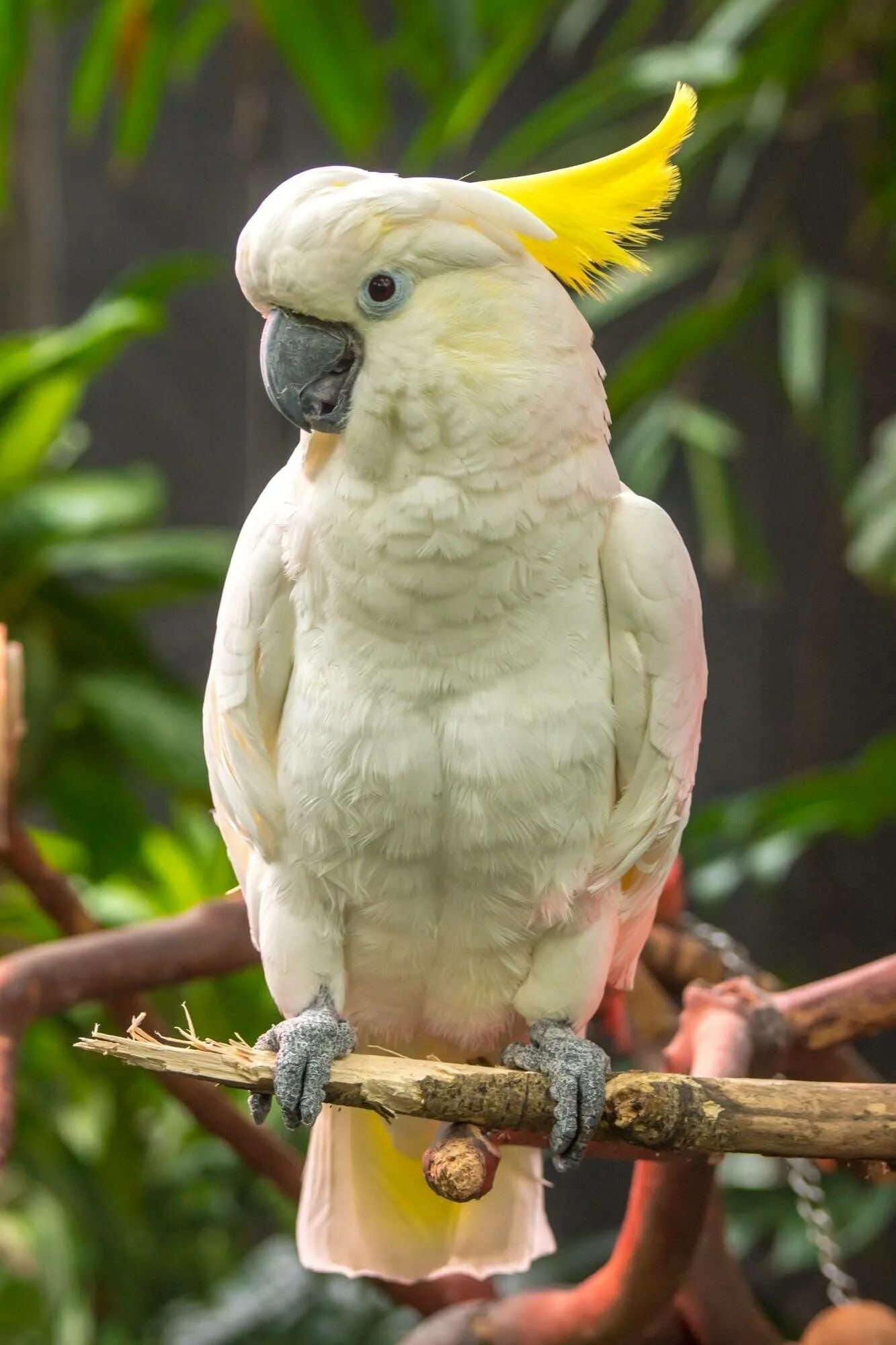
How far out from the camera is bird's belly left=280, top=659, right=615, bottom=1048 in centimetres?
99

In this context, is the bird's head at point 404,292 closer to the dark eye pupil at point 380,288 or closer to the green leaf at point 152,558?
the dark eye pupil at point 380,288

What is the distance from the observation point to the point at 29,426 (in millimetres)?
2260

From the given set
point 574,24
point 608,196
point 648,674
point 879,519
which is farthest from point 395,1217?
point 574,24

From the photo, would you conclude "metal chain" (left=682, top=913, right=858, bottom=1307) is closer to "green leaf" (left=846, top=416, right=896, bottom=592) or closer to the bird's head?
"green leaf" (left=846, top=416, right=896, bottom=592)

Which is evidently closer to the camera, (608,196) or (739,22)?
(608,196)

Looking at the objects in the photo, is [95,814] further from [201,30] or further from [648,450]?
[201,30]

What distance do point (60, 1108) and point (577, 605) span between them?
1.83 m

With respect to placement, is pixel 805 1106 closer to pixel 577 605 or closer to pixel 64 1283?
pixel 577 605

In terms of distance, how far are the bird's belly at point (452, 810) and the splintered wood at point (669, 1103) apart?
13cm

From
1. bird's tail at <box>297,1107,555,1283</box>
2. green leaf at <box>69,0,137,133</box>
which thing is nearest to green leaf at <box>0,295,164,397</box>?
green leaf at <box>69,0,137,133</box>

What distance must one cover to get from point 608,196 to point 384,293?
18 cm

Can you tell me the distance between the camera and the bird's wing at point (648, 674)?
39.7 inches

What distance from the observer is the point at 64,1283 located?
205 centimetres

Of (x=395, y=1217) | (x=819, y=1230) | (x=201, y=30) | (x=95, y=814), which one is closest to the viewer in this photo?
(x=395, y=1217)
